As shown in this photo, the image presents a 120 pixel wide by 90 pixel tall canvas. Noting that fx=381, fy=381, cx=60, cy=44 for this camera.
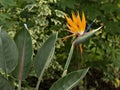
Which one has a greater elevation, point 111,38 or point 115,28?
point 115,28

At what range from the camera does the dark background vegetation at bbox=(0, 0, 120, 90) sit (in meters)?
2.80

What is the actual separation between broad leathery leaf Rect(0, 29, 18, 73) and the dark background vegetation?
42 cm

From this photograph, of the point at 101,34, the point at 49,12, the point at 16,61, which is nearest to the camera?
the point at 16,61

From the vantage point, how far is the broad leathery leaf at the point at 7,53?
2029 mm

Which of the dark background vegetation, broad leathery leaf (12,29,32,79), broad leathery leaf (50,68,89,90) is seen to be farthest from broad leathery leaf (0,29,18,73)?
the dark background vegetation

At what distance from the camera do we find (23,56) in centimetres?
210

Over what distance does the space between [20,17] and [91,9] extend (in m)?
0.56

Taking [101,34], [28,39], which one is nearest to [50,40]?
[28,39]

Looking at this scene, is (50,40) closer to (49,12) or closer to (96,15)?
(49,12)

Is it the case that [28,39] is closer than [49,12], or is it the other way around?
[28,39]

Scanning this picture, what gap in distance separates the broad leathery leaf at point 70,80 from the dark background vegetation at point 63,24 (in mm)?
669

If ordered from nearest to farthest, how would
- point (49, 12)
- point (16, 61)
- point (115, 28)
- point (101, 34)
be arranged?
point (16, 61)
point (49, 12)
point (115, 28)
point (101, 34)

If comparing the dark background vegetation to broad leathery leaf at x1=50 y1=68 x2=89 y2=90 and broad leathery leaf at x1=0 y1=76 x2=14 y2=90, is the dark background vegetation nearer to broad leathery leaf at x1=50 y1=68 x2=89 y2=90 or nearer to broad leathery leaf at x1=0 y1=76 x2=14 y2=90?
broad leathery leaf at x1=0 y1=76 x2=14 y2=90

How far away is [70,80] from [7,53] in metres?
0.37
